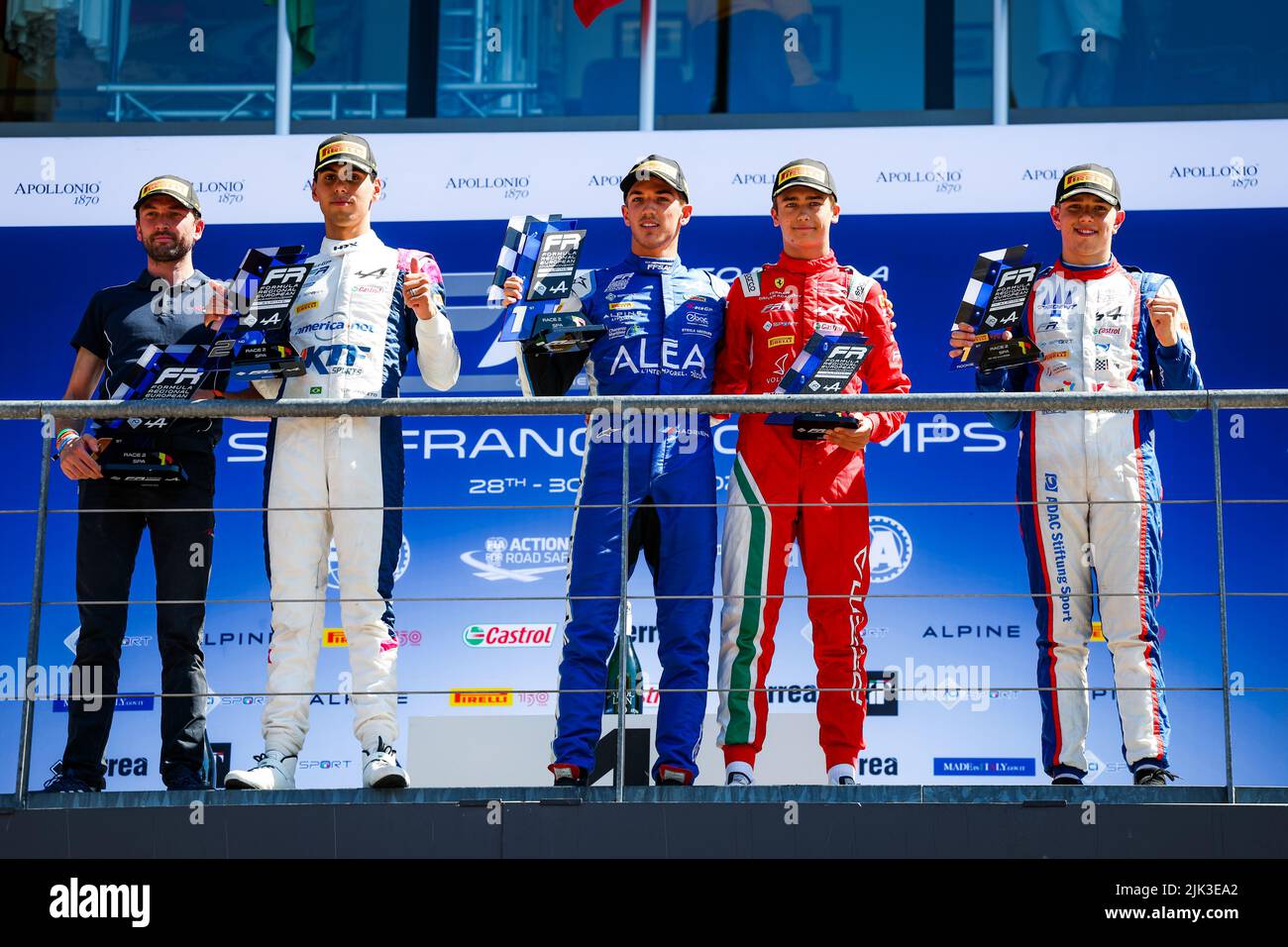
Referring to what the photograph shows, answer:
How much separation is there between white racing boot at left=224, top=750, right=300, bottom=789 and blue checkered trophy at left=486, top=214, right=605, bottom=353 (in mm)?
1051

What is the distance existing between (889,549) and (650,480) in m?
1.80

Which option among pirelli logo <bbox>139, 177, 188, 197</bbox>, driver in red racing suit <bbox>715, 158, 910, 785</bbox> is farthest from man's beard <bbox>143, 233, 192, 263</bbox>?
driver in red racing suit <bbox>715, 158, 910, 785</bbox>

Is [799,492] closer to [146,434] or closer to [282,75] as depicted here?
[146,434]

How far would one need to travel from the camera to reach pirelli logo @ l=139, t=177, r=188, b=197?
15.0ft

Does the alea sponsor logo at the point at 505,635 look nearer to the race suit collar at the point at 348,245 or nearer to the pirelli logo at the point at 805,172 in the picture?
the race suit collar at the point at 348,245

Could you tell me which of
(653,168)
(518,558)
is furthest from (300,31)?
(653,168)

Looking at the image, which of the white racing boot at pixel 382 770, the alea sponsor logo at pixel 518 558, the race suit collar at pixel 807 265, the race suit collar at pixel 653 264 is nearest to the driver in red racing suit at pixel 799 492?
the race suit collar at pixel 807 265

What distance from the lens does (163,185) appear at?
4.58 metres

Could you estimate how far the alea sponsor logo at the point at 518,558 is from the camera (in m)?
5.83

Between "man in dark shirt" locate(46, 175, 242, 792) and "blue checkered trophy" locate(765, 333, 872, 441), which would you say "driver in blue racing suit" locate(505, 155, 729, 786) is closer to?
"blue checkered trophy" locate(765, 333, 872, 441)

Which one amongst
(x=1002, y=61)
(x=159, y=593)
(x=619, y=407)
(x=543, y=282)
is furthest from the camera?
(x=1002, y=61)

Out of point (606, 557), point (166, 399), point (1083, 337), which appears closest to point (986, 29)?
point (1083, 337)
